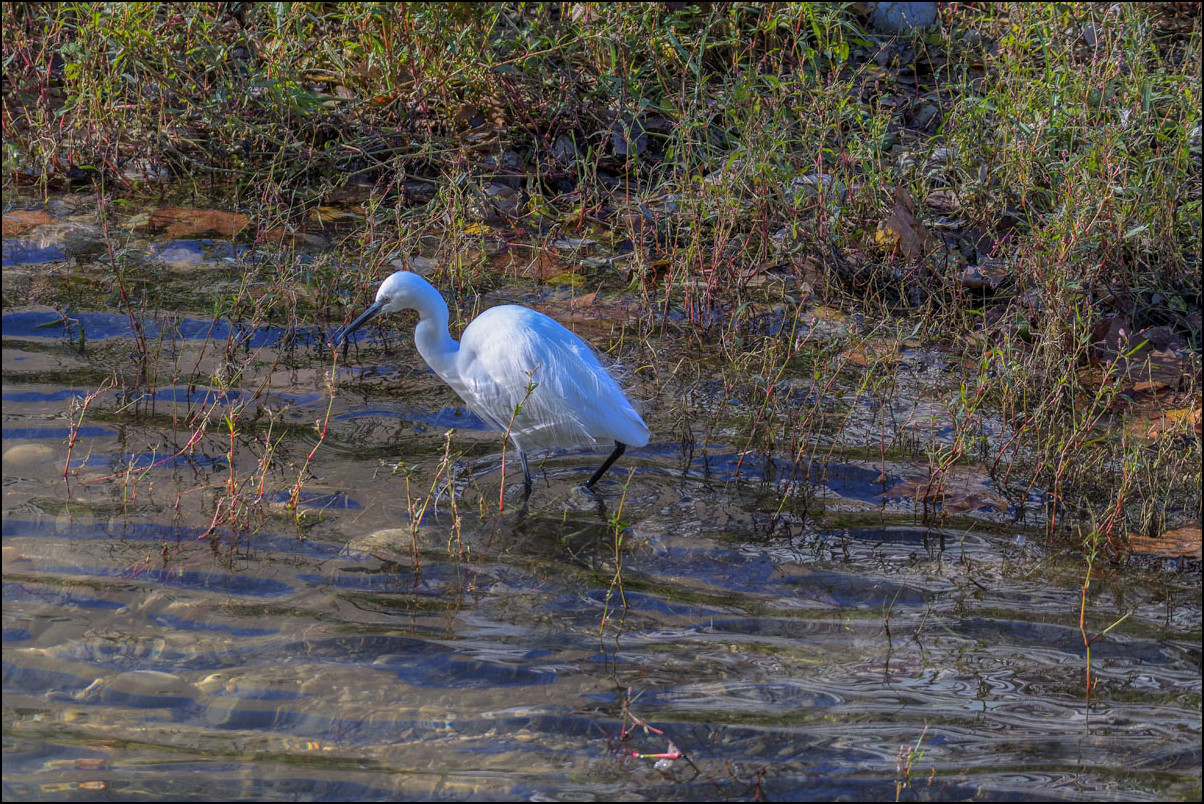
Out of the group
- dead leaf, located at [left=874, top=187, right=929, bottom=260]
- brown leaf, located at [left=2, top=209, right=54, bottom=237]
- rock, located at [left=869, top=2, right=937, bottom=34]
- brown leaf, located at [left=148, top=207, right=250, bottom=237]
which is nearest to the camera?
dead leaf, located at [left=874, top=187, right=929, bottom=260]

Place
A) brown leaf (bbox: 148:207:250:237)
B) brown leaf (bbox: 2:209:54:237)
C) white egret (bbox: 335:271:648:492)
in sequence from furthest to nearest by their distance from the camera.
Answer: brown leaf (bbox: 148:207:250:237) → brown leaf (bbox: 2:209:54:237) → white egret (bbox: 335:271:648:492)

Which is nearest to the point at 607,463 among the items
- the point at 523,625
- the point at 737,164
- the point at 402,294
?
the point at 402,294

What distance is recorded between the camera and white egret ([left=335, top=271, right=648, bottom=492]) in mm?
4105

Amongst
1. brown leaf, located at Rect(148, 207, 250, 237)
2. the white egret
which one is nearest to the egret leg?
the white egret

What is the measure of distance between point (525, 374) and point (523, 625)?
1088mm

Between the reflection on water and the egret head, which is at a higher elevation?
the egret head

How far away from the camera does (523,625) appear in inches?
129

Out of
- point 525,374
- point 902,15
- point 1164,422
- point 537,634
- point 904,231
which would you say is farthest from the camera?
point 902,15

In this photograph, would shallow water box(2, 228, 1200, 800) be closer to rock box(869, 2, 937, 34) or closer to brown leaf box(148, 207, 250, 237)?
brown leaf box(148, 207, 250, 237)

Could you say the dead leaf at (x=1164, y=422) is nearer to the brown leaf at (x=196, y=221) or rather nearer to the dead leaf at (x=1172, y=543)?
the dead leaf at (x=1172, y=543)

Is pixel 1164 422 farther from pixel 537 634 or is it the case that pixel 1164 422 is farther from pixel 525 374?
pixel 537 634

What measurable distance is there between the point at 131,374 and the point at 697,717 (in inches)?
107

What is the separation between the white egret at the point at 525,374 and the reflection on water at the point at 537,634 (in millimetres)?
202

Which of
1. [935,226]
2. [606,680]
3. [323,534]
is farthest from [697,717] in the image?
[935,226]
